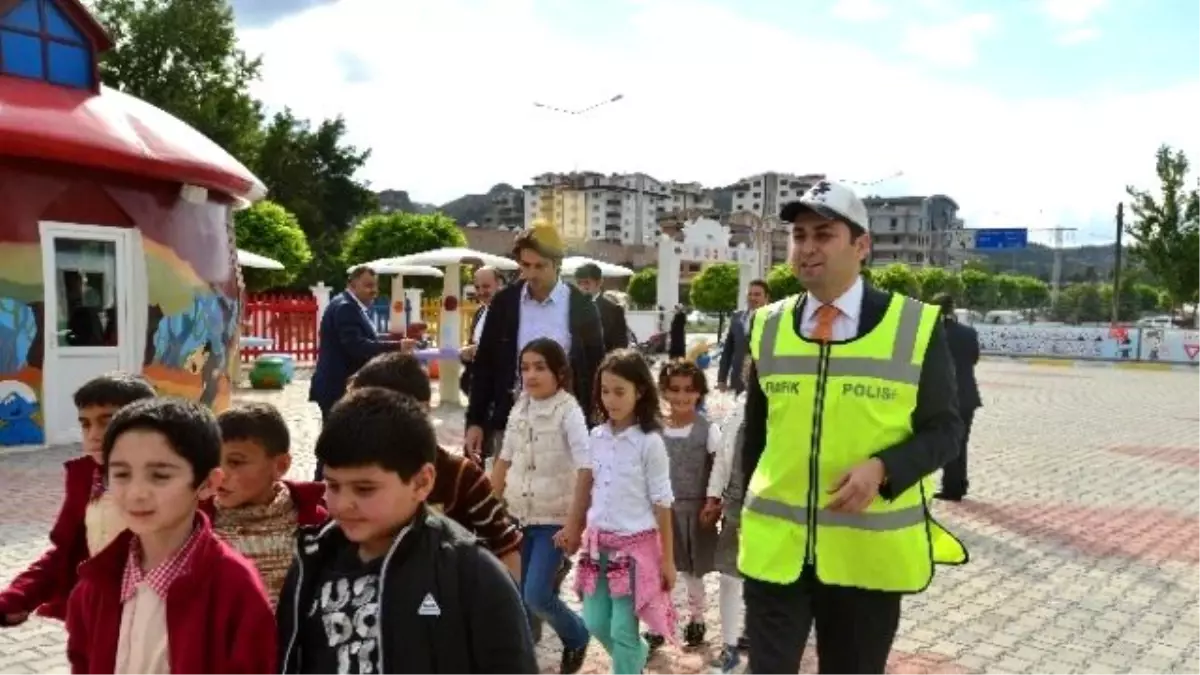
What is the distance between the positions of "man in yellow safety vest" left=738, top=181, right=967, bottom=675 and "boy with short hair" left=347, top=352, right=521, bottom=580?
76 centimetres

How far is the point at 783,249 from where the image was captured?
4702 inches

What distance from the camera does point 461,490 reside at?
3.08m

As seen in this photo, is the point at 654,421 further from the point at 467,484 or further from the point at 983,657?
the point at 983,657

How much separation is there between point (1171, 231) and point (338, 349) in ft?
104

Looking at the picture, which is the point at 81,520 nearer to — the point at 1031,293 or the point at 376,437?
the point at 376,437

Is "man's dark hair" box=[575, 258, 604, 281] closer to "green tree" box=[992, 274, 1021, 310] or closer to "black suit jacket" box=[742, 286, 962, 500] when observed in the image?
"black suit jacket" box=[742, 286, 962, 500]

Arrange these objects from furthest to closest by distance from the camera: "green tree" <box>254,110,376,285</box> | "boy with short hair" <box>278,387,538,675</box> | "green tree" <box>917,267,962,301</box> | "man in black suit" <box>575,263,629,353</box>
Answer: "green tree" <box>917,267,962,301</box>
"green tree" <box>254,110,376,285</box>
"man in black suit" <box>575,263,629,353</box>
"boy with short hair" <box>278,387,538,675</box>

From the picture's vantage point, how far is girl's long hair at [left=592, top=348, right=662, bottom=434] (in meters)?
4.18

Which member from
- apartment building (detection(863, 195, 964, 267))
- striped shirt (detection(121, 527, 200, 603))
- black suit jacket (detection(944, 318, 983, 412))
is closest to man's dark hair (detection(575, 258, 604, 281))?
black suit jacket (detection(944, 318, 983, 412))

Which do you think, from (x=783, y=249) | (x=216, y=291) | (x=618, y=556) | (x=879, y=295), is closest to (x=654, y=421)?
(x=618, y=556)

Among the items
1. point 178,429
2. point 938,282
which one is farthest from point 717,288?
point 178,429

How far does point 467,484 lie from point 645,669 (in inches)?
76.6

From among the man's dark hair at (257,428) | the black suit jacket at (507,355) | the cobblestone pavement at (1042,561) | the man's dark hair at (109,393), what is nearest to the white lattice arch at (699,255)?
the cobblestone pavement at (1042,561)

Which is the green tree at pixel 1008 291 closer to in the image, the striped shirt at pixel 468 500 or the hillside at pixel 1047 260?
the hillside at pixel 1047 260
